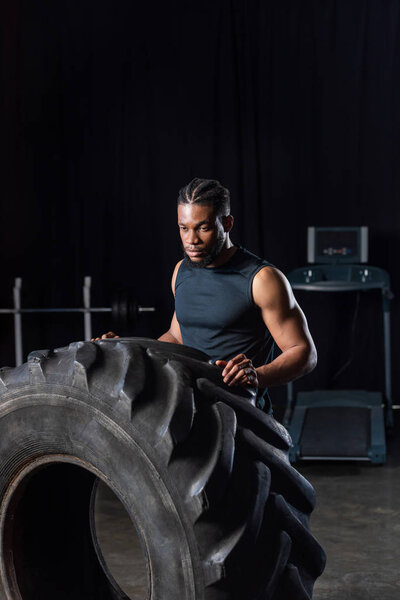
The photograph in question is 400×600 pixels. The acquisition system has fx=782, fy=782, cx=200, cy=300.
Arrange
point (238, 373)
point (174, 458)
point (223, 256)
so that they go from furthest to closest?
point (223, 256)
point (238, 373)
point (174, 458)

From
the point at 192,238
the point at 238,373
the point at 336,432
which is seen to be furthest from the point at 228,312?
the point at 336,432

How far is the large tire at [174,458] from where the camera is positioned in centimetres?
165

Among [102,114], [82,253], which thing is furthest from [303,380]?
[102,114]

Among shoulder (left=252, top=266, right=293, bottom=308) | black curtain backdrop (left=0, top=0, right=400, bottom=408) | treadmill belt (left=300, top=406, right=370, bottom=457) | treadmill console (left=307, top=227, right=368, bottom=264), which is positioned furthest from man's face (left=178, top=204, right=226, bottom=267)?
black curtain backdrop (left=0, top=0, right=400, bottom=408)

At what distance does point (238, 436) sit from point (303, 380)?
14.9ft

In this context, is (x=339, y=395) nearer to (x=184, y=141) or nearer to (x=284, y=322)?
(x=184, y=141)

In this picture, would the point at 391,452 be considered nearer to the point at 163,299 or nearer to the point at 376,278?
the point at 376,278

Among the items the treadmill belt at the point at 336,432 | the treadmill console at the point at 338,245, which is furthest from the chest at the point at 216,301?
the treadmill console at the point at 338,245

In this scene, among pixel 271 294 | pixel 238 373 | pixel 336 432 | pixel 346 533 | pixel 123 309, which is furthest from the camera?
pixel 123 309

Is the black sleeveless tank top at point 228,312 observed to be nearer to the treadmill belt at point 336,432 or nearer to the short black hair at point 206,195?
the short black hair at point 206,195

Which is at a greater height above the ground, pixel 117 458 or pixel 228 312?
pixel 228 312

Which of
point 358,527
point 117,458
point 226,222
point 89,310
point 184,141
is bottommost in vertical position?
point 358,527

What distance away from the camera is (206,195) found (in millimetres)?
2504

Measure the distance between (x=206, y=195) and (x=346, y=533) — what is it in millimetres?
1781
